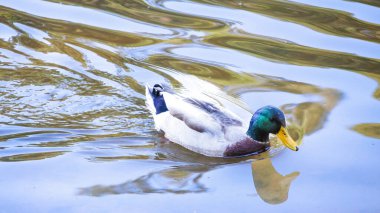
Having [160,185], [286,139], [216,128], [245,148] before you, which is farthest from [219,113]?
[160,185]

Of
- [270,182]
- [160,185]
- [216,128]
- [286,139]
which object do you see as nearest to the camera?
[160,185]

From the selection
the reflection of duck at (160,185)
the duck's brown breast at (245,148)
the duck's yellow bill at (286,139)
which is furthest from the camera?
the duck's brown breast at (245,148)

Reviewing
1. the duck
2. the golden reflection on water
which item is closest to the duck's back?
the duck

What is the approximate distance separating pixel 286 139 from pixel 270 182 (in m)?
0.56

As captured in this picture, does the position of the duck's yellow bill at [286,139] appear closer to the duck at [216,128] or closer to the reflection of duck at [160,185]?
the duck at [216,128]

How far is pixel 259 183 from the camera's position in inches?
249

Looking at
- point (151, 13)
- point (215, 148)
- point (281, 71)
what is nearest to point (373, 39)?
point (281, 71)

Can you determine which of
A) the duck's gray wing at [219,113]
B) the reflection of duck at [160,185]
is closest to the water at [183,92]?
the reflection of duck at [160,185]

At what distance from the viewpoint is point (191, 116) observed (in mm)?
7191

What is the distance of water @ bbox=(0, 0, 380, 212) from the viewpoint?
19.7 feet

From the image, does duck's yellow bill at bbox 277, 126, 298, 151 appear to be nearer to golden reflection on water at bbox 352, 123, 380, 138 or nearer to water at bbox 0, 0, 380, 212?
water at bbox 0, 0, 380, 212

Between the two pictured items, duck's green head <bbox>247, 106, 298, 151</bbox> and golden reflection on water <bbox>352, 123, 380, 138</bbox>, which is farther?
golden reflection on water <bbox>352, 123, 380, 138</bbox>

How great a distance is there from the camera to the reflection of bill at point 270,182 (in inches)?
239

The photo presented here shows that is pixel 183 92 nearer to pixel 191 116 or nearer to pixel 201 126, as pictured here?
pixel 191 116
